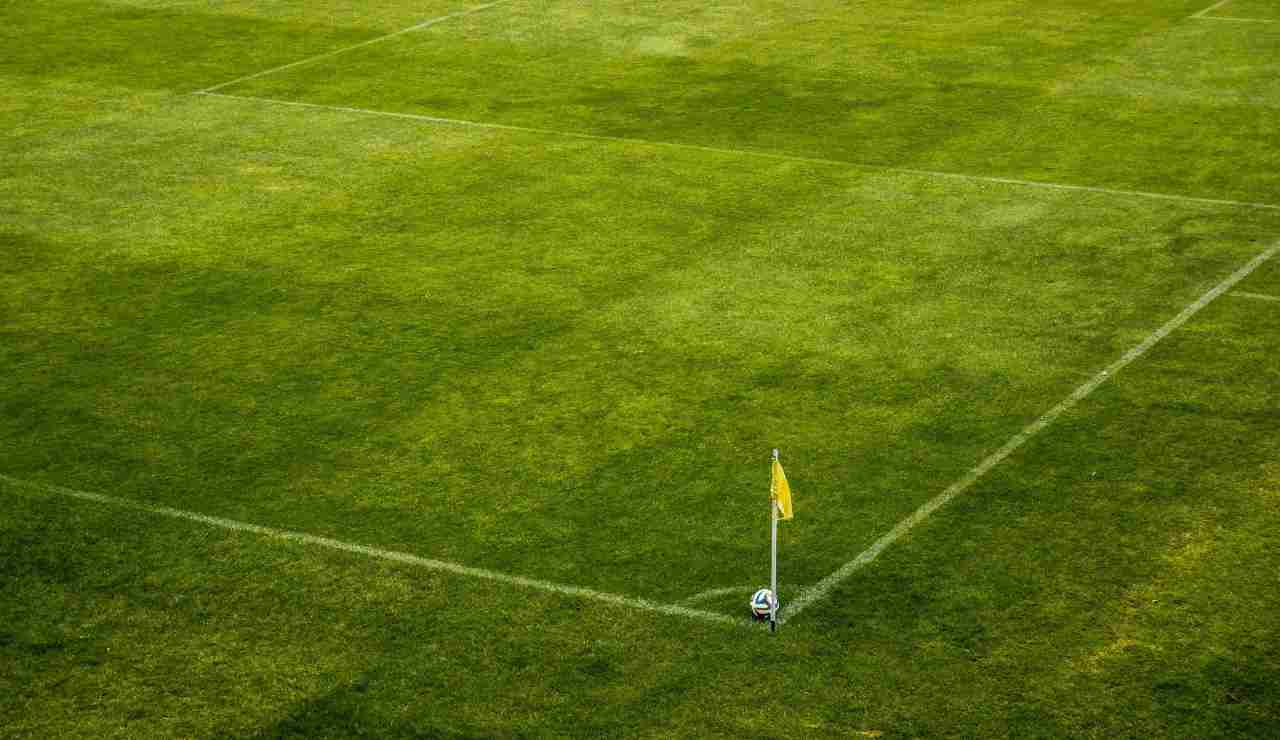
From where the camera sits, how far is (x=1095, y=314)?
13.7 meters

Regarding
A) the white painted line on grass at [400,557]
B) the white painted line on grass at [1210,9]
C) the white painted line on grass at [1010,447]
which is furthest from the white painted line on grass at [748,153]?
the white painted line on grass at [1210,9]

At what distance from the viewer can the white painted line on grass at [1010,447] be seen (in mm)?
9828

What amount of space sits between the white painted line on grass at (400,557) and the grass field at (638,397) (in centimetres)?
3

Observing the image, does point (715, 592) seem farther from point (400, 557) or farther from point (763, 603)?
point (400, 557)

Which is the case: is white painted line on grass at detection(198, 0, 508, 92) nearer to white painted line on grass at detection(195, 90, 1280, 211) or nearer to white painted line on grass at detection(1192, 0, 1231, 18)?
white painted line on grass at detection(195, 90, 1280, 211)

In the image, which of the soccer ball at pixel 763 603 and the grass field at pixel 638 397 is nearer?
the grass field at pixel 638 397

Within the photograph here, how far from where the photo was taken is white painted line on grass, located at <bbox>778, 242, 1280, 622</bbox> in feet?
32.2

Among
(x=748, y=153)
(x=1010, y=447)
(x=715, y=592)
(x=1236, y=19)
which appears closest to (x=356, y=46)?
(x=748, y=153)

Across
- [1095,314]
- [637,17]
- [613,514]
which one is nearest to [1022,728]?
[613,514]

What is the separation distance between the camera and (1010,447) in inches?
453

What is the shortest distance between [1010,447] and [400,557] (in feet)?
13.4

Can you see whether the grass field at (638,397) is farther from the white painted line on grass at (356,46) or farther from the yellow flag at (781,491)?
the yellow flag at (781,491)

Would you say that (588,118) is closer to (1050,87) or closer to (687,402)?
(1050,87)

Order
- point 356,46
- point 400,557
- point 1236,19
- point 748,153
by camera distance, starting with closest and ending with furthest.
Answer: point 400,557
point 748,153
point 356,46
point 1236,19
